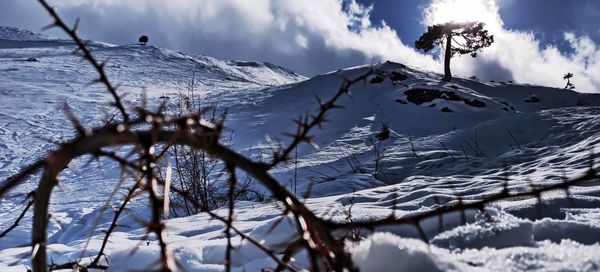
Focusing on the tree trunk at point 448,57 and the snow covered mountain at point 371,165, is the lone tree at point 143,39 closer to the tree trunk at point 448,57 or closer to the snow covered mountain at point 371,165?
the snow covered mountain at point 371,165

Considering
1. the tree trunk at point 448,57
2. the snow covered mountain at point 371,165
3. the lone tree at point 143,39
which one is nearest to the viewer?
the snow covered mountain at point 371,165

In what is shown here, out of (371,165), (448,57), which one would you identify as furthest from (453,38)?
(371,165)

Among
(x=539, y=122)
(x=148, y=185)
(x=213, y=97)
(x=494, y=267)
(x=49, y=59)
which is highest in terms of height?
(x=49, y=59)

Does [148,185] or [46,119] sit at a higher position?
[46,119]

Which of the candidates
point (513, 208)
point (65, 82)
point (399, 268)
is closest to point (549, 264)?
point (399, 268)

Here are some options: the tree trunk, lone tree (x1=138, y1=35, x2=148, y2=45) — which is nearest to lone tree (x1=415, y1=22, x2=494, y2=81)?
the tree trunk

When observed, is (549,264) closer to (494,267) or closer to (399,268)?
(494,267)

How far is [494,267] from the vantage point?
1076mm

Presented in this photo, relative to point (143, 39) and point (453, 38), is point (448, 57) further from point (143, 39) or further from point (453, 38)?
point (143, 39)

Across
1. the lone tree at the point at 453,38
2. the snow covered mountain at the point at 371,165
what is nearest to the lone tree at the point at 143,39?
the snow covered mountain at the point at 371,165

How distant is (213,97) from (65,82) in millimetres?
6780

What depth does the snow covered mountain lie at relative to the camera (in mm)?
1369

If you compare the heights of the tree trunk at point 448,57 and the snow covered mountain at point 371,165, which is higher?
the tree trunk at point 448,57

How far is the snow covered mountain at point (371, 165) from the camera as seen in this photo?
4.49 ft
